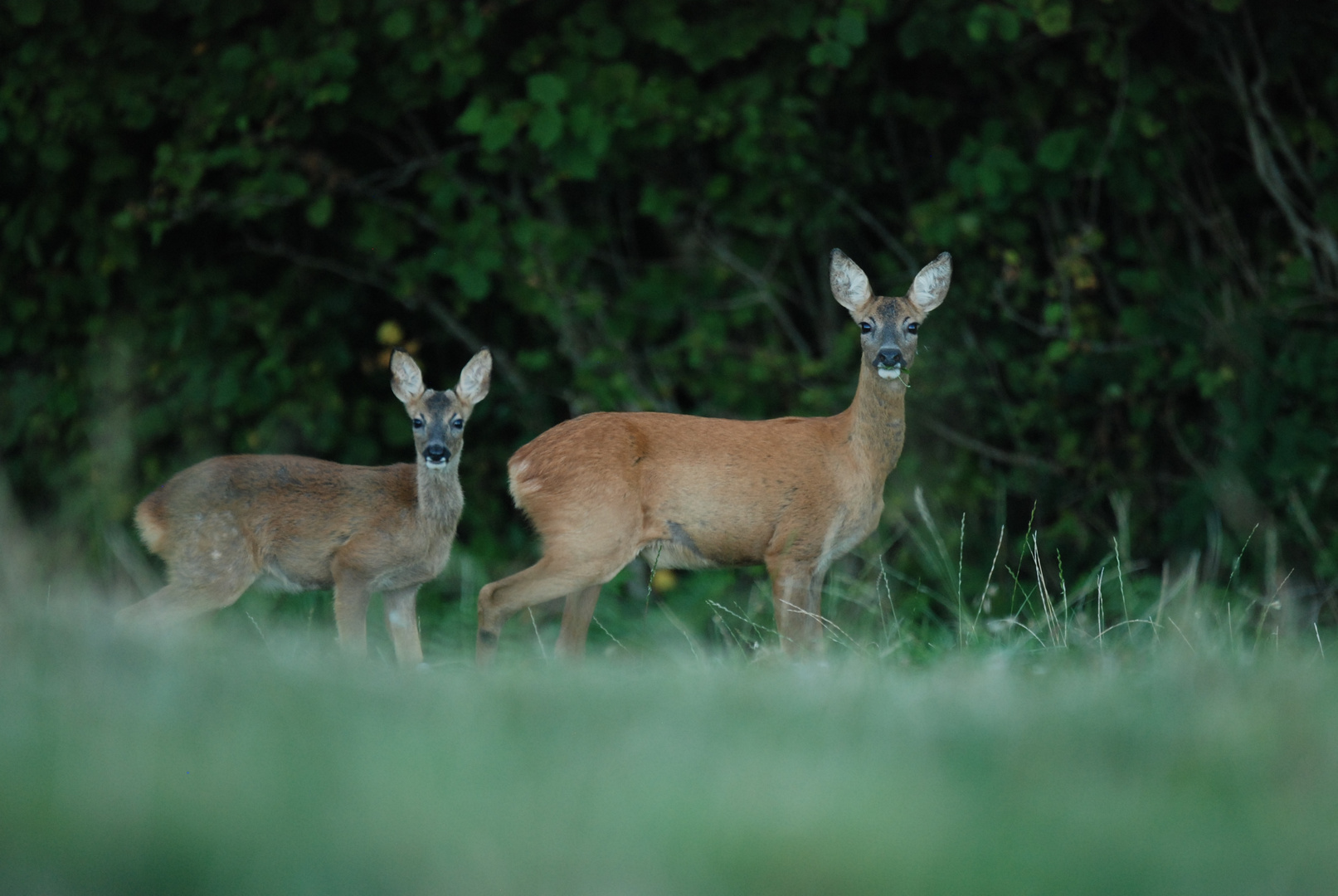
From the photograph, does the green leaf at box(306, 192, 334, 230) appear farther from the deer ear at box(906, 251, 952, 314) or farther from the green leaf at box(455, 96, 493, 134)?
the deer ear at box(906, 251, 952, 314)

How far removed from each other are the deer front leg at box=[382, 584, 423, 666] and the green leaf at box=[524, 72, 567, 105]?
287 cm

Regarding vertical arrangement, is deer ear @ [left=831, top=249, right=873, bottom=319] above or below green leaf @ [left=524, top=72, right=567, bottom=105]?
below

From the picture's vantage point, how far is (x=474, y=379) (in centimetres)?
557

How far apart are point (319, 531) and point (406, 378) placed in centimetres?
60

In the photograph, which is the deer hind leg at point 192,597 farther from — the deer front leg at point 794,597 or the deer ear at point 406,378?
the deer front leg at point 794,597

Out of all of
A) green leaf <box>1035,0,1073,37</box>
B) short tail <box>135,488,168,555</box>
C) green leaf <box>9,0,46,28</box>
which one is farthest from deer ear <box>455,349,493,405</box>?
green leaf <box>9,0,46,28</box>

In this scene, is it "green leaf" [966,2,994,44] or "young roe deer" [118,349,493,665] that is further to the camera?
"green leaf" [966,2,994,44]

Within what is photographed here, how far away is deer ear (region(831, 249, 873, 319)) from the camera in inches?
217

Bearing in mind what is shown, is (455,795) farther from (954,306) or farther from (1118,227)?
(1118,227)

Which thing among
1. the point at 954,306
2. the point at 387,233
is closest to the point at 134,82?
the point at 387,233

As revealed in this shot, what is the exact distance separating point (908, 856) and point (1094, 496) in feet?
21.1

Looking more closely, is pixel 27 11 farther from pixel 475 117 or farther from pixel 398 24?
pixel 475 117

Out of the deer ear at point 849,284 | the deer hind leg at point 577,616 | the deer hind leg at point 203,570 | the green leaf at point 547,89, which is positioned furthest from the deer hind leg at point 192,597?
the green leaf at point 547,89

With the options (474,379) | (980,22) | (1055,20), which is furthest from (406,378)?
(1055,20)
